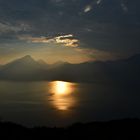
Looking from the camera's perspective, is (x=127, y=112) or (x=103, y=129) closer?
(x=103, y=129)

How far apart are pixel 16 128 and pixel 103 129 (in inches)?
307

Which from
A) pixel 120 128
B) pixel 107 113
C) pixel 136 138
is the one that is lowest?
pixel 136 138

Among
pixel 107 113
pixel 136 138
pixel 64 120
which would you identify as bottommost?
pixel 136 138

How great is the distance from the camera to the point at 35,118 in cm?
9050

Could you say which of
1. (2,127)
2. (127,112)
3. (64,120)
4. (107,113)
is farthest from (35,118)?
(2,127)

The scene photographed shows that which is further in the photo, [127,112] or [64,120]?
[127,112]

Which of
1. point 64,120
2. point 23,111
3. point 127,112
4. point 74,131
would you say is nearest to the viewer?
point 74,131

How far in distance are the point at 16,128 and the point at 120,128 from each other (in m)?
9.50

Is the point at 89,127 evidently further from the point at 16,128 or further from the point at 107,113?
the point at 107,113

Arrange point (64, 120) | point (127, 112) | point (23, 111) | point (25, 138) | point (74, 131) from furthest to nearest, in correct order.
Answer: point (127, 112) → point (23, 111) → point (64, 120) → point (74, 131) → point (25, 138)

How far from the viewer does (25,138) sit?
70.2 feet

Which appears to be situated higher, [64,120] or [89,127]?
[64,120]

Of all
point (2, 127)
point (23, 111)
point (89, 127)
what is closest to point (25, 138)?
point (2, 127)

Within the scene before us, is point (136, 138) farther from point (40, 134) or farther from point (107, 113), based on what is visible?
point (107, 113)
